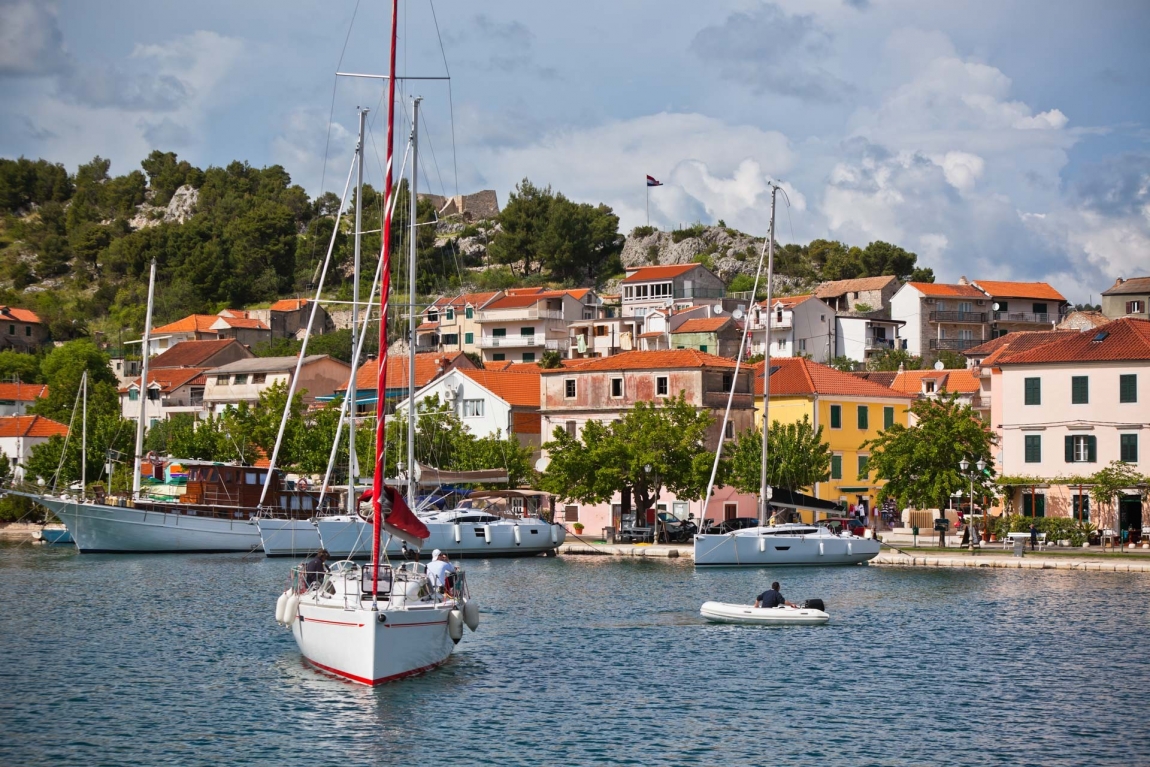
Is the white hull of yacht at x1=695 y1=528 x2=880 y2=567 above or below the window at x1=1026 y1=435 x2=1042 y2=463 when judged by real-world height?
below

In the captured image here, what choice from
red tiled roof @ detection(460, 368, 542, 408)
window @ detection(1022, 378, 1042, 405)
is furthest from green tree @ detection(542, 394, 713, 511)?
window @ detection(1022, 378, 1042, 405)

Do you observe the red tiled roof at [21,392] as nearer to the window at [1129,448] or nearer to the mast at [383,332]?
the window at [1129,448]

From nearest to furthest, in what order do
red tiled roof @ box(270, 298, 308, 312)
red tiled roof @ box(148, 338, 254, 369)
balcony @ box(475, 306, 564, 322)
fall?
1. red tiled roof @ box(148, 338, 254, 369)
2. balcony @ box(475, 306, 564, 322)
3. red tiled roof @ box(270, 298, 308, 312)

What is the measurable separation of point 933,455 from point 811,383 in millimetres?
18372

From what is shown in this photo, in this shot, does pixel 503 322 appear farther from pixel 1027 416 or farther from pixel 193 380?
pixel 1027 416

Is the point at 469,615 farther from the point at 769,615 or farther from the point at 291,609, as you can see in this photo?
the point at 769,615

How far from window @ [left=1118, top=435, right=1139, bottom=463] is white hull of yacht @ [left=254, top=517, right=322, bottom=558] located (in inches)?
1487

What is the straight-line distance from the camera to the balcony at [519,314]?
445 ft

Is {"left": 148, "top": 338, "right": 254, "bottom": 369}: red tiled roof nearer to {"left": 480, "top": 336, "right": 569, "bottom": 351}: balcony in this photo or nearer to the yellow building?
{"left": 480, "top": 336, "right": 569, "bottom": 351}: balcony

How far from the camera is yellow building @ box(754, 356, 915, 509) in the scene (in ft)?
269

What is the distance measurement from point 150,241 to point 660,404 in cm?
12242

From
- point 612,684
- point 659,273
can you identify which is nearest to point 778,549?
point 612,684

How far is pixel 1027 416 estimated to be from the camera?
223 ft

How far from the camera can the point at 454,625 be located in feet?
103
